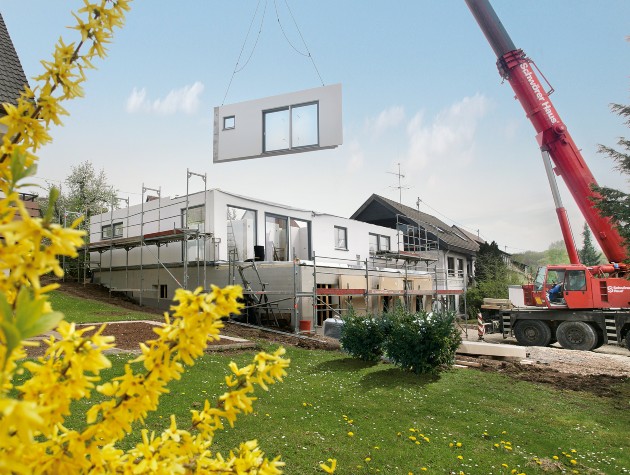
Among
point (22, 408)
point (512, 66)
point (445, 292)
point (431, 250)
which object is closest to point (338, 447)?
point (22, 408)

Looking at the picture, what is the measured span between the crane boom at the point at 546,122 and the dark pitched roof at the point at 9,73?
1318 cm

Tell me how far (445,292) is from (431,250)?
910 cm

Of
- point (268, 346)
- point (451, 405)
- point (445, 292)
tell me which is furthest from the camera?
point (445, 292)

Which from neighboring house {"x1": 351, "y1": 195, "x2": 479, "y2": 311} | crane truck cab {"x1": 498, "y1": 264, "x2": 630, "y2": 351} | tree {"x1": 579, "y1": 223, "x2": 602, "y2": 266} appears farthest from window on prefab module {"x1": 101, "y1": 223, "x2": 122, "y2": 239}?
tree {"x1": 579, "y1": 223, "x2": 602, "y2": 266}

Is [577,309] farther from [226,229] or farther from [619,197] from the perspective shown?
[226,229]

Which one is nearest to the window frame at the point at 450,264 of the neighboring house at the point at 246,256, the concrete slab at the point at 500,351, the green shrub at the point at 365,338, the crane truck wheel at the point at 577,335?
the neighboring house at the point at 246,256

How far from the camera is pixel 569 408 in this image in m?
8.02

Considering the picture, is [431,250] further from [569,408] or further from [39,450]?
[39,450]

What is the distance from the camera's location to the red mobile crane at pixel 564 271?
16.1 m

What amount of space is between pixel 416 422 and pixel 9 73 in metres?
10.1

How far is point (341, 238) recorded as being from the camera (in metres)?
25.9

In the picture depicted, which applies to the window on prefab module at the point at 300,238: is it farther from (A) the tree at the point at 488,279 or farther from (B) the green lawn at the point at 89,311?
(A) the tree at the point at 488,279

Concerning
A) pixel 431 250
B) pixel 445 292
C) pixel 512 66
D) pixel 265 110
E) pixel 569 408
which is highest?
pixel 512 66

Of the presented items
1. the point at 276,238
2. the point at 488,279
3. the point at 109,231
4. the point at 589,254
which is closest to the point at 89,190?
the point at 109,231
